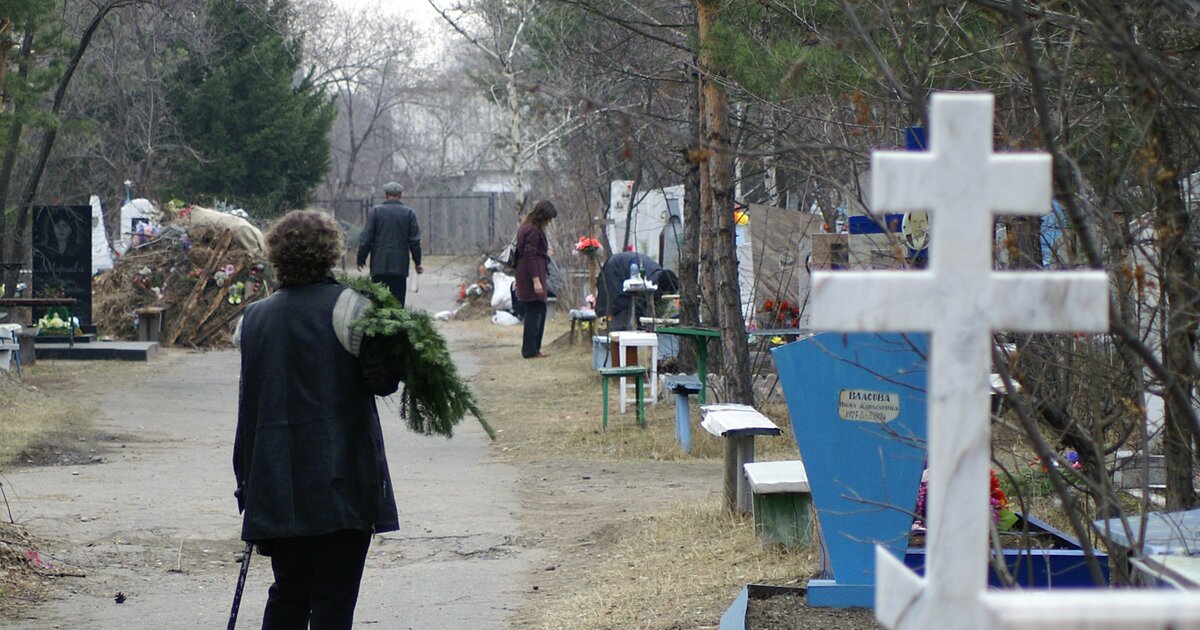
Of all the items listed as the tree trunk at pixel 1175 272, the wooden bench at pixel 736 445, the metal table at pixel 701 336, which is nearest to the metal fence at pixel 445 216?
the metal table at pixel 701 336

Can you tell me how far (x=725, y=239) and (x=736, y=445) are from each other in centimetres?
217

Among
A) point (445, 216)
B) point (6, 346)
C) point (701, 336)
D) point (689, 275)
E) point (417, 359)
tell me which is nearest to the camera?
point (417, 359)

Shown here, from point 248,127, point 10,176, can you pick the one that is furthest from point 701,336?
point 248,127

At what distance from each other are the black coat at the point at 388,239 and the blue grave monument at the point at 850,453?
9.79m

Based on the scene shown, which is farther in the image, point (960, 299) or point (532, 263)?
point (532, 263)

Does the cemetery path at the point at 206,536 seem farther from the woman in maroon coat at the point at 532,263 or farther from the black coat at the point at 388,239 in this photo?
the woman in maroon coat at the point at 532,263

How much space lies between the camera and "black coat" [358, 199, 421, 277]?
14461 mm

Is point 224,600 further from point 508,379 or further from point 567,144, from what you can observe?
point 567,144

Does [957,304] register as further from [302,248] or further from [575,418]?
[575,418]

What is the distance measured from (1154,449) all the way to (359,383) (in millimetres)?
2866

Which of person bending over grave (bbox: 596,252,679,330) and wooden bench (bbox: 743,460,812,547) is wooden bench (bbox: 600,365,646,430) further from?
Answer: wooden bench (bbox: 743,460,812,547)

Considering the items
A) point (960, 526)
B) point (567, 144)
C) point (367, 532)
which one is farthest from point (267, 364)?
point (567, 144)

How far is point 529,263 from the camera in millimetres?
15820

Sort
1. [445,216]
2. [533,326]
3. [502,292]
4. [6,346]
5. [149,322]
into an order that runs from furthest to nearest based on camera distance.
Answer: [445,216], [502,292], [149,322], [533,326], [6,346]
